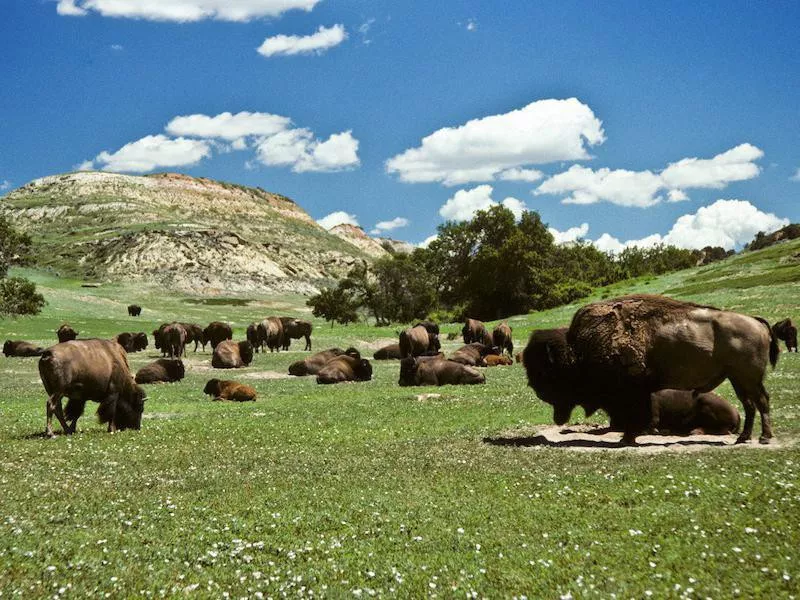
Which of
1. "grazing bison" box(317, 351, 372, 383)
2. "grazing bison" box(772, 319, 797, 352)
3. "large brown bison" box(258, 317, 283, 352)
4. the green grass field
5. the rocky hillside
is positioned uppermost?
the rocky hillside

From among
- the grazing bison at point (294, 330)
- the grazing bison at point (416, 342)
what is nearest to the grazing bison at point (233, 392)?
the grazing bison at point (416, 342)

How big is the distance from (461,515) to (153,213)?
614 ft

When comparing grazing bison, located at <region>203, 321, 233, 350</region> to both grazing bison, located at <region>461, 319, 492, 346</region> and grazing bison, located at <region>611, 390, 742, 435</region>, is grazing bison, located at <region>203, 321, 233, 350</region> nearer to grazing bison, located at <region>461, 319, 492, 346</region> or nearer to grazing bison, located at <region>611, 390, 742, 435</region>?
grazing bison, located at <region>461, 319, 492, 346</region>

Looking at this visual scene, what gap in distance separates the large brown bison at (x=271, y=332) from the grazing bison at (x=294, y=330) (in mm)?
584

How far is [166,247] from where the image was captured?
149750 mm

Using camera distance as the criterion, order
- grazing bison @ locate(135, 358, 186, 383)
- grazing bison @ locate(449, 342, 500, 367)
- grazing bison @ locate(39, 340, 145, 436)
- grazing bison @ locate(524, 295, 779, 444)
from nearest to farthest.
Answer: grazing bison @ locate(524, 295, 779, 444) < grazing bison @ locate(39, 340, 145, 436) < grazing bison @ locate(135, 358, 186, 383) < grazing bison @ locate(449, 342, 500, 367)

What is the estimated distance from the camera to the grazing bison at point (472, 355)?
3538cm

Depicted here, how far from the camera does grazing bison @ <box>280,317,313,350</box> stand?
54625mm

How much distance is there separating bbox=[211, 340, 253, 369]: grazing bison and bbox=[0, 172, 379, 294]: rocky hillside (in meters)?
101

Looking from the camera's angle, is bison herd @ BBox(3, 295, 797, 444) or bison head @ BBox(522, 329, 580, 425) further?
bison head @ BBox(522, 329, 580, 425)

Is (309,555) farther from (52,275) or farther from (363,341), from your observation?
(52,275)

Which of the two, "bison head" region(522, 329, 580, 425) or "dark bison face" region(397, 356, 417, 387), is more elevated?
"bison head" region(522, 329, 580, 425)

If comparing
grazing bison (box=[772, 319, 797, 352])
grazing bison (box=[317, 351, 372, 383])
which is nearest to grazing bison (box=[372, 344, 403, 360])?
grazing bison (box=[317, 351, 372, 383])

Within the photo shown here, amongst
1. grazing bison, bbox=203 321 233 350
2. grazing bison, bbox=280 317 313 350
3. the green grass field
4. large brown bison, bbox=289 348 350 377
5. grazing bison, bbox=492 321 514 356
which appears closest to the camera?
the green grass field
